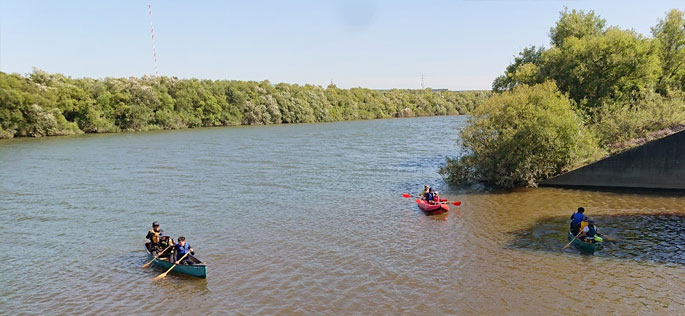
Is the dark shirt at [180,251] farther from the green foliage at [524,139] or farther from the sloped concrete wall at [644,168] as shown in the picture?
the sloped concrete wall at [644,168]

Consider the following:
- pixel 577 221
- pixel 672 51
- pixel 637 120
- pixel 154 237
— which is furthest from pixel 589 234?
pixel 672 51

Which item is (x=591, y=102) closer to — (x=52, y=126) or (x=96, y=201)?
(x=96, y=201)

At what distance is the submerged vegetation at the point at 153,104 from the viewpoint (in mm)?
79375

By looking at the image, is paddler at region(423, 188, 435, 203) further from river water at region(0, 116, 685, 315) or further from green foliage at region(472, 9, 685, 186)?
green foliage at region(472, 9, 685, 186)

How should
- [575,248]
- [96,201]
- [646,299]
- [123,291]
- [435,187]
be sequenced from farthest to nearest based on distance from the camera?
[435,187] → [96,201] → [575,248] → [123,291] → [646,299]

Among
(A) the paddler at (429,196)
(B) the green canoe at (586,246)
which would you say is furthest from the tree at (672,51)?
(B) the green canoe at (586,246)

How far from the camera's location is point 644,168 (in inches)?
1123

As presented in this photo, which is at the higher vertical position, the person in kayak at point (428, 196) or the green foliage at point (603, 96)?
the green foliage at point (603, 96)

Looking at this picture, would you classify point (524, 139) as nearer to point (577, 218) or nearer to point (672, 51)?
point (577, 218)

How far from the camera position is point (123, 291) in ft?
54.7

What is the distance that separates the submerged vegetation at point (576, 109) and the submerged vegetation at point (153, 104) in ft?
188

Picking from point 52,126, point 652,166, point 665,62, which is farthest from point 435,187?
point 52,126

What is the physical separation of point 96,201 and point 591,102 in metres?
40.5

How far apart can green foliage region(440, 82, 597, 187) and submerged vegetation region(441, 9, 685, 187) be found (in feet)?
0.22
